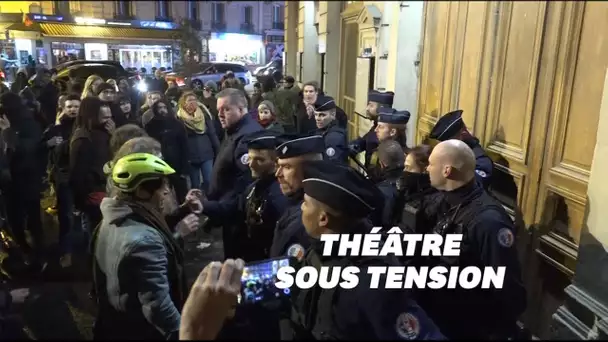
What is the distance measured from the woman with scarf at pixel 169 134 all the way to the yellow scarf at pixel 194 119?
13.3 inches

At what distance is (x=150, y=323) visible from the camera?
1737 millimetres

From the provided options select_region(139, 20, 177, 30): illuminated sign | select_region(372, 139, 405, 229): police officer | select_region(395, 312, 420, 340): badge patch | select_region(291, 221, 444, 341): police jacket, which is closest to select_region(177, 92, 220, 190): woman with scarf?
select_region(139, 20, 177, 30): illuminated sign

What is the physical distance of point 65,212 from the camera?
13.9 ft

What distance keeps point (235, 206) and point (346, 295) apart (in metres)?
1.79

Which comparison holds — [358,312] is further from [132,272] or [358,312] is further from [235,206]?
[235,206]

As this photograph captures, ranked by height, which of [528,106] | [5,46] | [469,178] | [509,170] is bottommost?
[509,170]

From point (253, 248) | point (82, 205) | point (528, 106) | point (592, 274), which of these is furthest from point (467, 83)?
point (82, 205)

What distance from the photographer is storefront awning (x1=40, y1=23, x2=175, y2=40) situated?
3193 millimetres

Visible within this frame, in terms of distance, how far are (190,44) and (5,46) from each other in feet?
4.49

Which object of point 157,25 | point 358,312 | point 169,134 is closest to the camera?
point 358,312

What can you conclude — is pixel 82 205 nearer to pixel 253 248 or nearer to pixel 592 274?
pixel 253 248

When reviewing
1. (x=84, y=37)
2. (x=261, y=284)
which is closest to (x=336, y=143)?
(x=84, y=37)

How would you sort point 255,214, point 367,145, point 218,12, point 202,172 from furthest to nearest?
point 218,12 → point 202,172 → point 367,145 → point 255,214

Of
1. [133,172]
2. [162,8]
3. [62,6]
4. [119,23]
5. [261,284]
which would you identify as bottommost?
[261,284]
